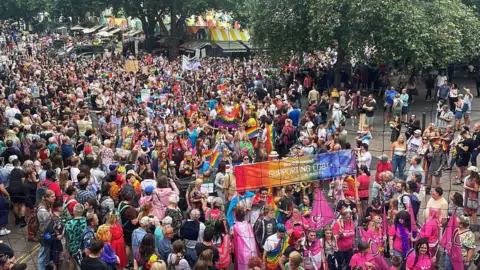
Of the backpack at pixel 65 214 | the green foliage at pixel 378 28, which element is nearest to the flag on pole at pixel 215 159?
the backpack at pixel 65 214

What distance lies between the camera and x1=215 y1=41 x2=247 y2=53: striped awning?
131 ft

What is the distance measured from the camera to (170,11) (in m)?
42.0

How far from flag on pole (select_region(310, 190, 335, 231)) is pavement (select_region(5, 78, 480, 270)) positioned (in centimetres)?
294

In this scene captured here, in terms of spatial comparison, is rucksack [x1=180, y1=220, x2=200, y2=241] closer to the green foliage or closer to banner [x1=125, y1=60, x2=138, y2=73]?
the green foliage

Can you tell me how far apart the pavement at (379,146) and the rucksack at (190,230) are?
2916 mm

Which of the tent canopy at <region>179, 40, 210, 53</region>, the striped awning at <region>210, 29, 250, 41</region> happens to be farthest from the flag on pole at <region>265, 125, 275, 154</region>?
the striped awning at <region>210, 29, 250, 41</region>

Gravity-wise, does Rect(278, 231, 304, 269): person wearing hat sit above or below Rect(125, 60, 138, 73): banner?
below

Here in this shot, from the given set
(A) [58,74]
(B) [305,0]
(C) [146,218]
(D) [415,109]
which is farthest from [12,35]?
(C) [146,218]

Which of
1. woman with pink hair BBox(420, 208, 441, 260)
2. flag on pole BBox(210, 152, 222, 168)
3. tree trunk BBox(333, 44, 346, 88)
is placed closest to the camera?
woman with pink hair BBox(420, 208, 441, 260)

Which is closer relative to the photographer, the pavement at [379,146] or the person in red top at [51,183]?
the person in red top at [51,183]

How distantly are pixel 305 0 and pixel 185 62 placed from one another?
5330mm

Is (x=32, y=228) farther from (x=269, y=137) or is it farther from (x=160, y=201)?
(x=269, y=137)

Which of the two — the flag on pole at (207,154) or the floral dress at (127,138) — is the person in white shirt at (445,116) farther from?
the floral dress at (127,138)

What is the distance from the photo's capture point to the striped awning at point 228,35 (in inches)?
1641
